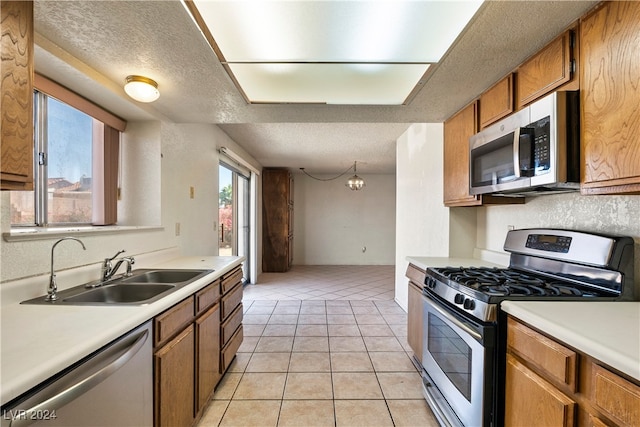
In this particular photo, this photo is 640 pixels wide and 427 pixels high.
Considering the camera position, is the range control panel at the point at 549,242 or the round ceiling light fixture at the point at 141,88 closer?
the range control panel at the point at 549,242

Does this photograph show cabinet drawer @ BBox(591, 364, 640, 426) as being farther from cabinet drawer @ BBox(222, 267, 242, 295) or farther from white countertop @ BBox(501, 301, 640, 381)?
cabinet drawer @ BBox(222, 267, 242, 295)

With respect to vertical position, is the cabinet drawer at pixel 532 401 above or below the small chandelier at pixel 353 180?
below

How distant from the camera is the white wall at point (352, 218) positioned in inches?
284

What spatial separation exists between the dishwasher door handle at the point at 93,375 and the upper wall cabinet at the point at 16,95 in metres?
0.67

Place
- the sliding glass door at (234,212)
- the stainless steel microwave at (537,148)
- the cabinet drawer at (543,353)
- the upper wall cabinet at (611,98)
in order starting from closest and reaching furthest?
the cabinet drawer at (543,353)
the upper wall cabinet at (611,98)
the stainless steel microwave at (537,148)
the sliding glass door at (234,212)

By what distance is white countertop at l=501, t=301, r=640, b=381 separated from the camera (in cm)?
76

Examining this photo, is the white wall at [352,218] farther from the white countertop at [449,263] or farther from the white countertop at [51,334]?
the white countertop at [51,334]

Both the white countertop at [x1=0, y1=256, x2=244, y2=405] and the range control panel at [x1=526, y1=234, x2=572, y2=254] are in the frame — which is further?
the range control panel at [x1=526, y1=234, x2=572, y2=254]

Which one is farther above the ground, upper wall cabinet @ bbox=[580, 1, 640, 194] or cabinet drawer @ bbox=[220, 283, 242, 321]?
upper wall cabinet @ bbox=[580, 1, 640, 194]

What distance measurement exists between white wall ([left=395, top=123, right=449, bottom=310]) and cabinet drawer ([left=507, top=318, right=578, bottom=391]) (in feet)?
4.49

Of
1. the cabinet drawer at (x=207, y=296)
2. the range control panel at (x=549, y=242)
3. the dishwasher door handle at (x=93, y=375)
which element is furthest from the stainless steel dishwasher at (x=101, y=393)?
the range control panel at (x=549, y=242)

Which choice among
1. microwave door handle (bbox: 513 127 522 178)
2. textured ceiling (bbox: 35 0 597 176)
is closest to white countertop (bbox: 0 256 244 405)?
textured ceiling (bbox: 35 0 597 176)

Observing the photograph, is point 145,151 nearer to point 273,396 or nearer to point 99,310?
point 99,310

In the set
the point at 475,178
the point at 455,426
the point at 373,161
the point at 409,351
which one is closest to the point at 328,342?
the point at 409,351
